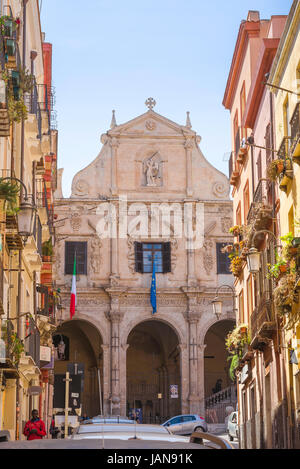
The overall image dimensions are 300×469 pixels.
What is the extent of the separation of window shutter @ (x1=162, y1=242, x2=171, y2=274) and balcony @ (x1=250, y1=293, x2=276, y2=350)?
21.4 metres

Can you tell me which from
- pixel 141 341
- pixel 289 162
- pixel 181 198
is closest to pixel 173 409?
pixel 141 341

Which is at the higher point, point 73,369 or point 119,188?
point 119,188

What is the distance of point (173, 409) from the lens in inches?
1897

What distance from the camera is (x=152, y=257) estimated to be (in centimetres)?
4625

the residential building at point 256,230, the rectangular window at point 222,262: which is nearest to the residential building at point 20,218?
the residential building at point 256,230

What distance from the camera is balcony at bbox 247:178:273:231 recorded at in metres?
22.7

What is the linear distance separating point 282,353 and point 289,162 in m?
4.83

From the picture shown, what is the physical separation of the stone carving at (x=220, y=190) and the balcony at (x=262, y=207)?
2245 cm

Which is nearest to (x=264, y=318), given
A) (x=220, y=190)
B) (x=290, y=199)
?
(x=290, y=199)

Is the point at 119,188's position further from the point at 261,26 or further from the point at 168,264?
the point at 261,26

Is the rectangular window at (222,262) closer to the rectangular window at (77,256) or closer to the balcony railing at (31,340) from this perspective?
the rectangular window at (77,256)

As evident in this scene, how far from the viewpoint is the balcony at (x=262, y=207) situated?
22703 millimetres

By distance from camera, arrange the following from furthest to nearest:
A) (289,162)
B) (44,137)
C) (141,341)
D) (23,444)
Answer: (141,341) → (44,137) → (289,162) → (23,444)

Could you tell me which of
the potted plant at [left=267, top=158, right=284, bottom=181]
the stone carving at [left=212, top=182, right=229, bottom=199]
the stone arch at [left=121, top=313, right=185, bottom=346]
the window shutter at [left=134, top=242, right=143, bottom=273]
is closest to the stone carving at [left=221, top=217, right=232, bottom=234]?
the stone carving at [left=212, top=182, right=229, bottom=199]
